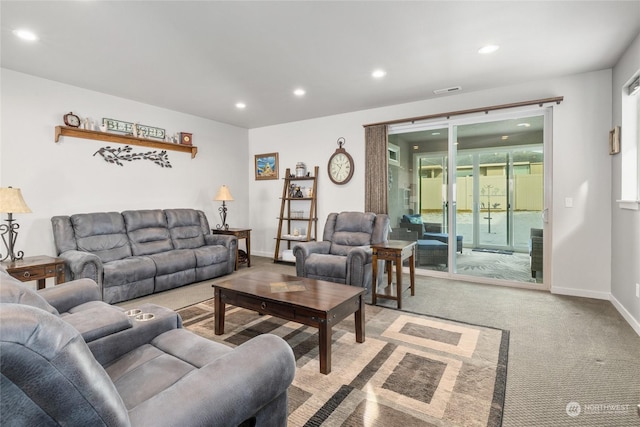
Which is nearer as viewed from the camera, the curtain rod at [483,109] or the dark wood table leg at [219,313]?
the dark wood table leg at [219,313]

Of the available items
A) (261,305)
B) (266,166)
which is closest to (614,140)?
(261,305)

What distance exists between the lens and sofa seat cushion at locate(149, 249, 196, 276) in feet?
13.2

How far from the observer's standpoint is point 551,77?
392 centimetres

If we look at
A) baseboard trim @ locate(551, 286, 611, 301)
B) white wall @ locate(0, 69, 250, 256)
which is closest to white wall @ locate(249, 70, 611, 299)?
baseboard trim @ locate(551, 286, 611, 301)

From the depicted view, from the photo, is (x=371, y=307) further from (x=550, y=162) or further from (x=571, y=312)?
(x=550, y=162)

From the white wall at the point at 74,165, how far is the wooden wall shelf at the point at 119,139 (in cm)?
8

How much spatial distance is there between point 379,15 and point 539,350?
2.99 metres

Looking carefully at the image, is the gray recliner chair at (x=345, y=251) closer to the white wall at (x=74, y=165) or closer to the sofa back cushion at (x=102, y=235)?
the sofa back cushion at (x=102, y=235)

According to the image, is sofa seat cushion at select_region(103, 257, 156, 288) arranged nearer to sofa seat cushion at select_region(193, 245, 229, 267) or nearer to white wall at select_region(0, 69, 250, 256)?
sofa seat cushion at select_region(193, 245, 229, 267)

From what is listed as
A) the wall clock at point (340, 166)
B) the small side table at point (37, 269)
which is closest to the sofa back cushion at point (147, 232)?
the small side table at point (37, 269)

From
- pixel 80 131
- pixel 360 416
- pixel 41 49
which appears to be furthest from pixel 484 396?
pixel 80 131

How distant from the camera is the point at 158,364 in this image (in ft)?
4.88

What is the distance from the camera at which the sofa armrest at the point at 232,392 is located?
0.94m

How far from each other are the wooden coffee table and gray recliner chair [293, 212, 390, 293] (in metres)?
0.89
